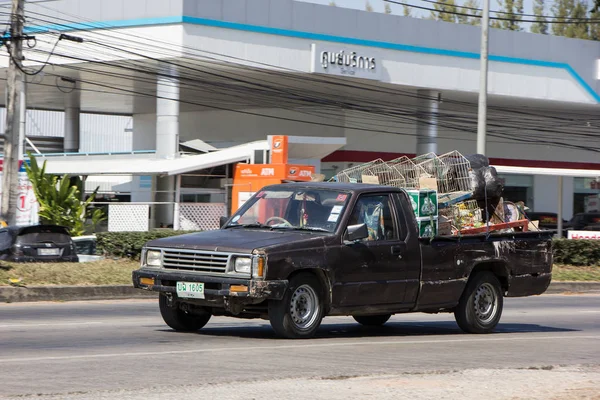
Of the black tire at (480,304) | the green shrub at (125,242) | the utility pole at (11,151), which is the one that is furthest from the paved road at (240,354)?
the utility pole at (11,151)

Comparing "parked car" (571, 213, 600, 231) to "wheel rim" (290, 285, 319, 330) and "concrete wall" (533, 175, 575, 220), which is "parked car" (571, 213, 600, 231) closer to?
"concrete wall" (533, 175, 575, 220)

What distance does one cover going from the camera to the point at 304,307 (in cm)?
1162

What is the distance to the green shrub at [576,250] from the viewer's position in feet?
97.2

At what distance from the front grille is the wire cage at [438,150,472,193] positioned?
432cm

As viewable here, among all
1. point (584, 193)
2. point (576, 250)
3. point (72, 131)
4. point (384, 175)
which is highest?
point (72, 131)

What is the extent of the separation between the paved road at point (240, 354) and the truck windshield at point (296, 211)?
133cm

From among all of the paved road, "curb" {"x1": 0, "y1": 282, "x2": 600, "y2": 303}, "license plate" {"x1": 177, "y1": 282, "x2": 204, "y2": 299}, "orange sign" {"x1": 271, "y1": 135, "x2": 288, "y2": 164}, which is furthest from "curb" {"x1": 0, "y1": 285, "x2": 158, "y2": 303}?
"orange sign" {"x1": 271, "y1": 135, "x2": 288, "y2": 164}

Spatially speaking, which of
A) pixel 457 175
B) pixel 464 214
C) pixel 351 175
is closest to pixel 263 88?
pixel 351 175

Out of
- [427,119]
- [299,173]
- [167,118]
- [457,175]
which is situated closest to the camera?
[457,175]

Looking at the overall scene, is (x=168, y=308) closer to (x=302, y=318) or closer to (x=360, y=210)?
(x=302, y=318)

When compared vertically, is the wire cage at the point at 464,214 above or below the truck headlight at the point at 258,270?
above

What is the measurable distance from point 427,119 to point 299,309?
42548mm

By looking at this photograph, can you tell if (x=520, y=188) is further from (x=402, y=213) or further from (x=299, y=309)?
(x=299, y=309)

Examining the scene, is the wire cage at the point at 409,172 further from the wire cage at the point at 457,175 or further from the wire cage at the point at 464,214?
the wire cage at the point at 464,214
